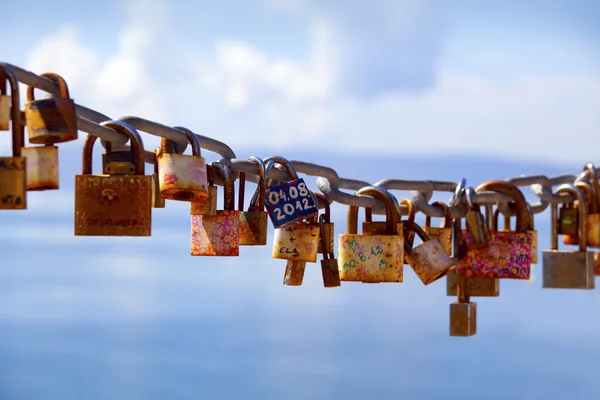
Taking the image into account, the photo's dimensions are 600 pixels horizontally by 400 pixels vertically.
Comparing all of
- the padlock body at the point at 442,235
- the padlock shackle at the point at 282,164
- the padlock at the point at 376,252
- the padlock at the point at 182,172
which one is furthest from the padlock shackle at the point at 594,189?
the padlock at the point at 182,172

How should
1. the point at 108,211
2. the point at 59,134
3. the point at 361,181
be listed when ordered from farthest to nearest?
the point at 361,181, the point at 108,211, the point at 59,134

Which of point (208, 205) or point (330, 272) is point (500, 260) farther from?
point (208, 205)

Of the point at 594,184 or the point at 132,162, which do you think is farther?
the point at 594,184

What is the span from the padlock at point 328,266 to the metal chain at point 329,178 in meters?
0.19

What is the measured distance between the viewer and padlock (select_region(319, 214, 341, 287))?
2.99m

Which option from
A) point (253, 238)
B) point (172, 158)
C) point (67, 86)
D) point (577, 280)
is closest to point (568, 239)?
point (577, 280)

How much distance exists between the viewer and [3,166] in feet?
6.10

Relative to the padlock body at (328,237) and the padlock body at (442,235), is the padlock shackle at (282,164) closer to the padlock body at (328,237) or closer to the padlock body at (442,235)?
the padlock body at (328,237)

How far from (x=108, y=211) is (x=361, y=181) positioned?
0.89 meters

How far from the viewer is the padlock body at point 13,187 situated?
184 cm

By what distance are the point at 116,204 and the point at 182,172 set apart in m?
0.17

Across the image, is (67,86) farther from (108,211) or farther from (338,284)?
(338,284)

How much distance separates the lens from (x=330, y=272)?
119 inches

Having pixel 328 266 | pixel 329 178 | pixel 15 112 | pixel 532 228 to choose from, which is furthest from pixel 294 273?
pixel 15 112
